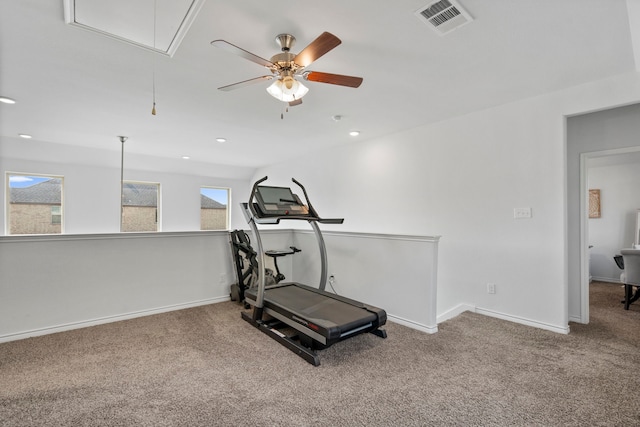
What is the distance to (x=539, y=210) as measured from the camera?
127 inches

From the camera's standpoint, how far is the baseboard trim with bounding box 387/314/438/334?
299 cm

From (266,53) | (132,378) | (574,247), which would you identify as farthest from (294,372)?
(574,247)

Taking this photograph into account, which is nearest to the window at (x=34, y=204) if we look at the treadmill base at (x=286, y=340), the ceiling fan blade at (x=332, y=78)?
the treadmill base at (x=286, y=340)

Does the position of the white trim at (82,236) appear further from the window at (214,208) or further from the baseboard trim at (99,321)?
the window at (214,208)

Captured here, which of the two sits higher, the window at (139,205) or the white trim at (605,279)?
the window at (139,205)

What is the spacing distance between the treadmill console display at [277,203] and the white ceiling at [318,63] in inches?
42.0

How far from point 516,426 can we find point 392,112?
3.26m

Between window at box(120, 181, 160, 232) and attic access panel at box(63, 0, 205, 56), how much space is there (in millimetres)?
5478

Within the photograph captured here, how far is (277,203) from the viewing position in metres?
3.39

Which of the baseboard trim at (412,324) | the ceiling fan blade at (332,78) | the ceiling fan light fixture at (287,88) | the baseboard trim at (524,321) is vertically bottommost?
the baseboard trim at (524,321)

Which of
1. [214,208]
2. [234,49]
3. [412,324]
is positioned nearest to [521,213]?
[412,324]

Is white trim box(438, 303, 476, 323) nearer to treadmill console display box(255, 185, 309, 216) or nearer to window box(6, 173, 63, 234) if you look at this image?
treadmill console display box(255, 185, 309, 216)

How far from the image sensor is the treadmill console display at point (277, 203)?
319cm

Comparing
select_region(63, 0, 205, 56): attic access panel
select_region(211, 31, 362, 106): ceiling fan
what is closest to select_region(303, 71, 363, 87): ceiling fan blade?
select_region(211, 31, 362, 106): ceiling fan
